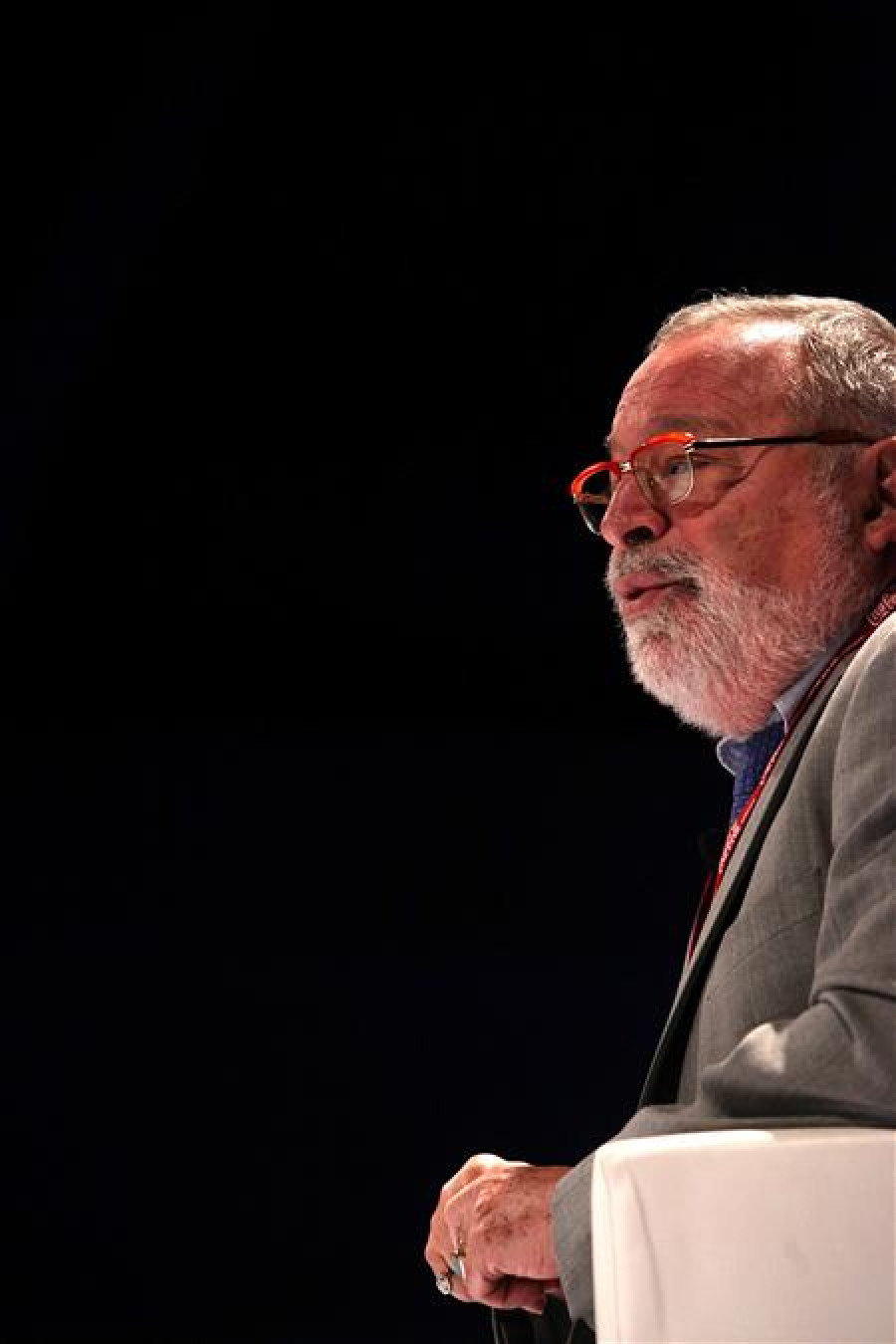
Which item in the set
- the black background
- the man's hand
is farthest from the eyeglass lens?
the black background

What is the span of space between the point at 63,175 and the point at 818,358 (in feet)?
8.82

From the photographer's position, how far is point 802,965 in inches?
47.9

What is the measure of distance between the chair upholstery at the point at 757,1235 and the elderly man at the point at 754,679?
12 centimetres

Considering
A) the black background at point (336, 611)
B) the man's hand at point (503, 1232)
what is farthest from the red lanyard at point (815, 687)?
the black background at point (336, 611)

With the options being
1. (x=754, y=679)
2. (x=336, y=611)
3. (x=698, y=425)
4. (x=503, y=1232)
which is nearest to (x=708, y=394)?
(x=698, y=425)

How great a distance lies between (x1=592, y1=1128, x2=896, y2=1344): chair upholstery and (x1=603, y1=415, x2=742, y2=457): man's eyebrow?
2.63ft

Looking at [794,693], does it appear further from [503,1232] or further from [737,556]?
[503,1232]

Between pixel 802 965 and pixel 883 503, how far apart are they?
54 cm

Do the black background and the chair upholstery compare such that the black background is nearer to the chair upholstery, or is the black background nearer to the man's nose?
the man's nose

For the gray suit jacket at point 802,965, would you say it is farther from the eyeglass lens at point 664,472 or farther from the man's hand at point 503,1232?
the eyeglass lens at point 664,472

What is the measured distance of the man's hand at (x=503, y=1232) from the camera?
1.25 m

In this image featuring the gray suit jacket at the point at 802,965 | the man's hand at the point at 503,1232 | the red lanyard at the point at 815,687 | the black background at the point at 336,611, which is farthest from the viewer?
the black background at the point at 336,611

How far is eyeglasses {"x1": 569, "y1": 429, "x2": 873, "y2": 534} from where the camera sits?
5.20 ft

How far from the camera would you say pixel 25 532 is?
4227 mm
